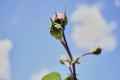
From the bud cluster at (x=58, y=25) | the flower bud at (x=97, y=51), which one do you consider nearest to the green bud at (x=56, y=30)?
the bud cluster at (x=58, y=25)

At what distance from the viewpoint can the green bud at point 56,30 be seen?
144 centimetres

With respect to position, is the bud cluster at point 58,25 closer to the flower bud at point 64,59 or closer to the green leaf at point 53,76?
the flower bud at point 64,59

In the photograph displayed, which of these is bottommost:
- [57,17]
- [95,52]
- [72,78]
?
[72,78]

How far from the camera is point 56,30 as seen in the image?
1458mm

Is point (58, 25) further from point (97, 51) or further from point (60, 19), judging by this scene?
point (97, 51)

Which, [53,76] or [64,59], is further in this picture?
[53,76]

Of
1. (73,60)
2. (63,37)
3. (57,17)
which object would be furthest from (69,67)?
(57,17)

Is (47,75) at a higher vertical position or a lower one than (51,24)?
lower

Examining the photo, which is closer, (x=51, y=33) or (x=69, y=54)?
(x=69, y=54)

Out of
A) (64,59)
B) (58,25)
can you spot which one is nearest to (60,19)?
(58,25)

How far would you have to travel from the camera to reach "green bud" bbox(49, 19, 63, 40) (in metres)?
1.44

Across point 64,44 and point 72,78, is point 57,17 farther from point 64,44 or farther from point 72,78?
point 72,78

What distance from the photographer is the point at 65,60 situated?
4.59ft

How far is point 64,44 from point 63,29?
9 cm
